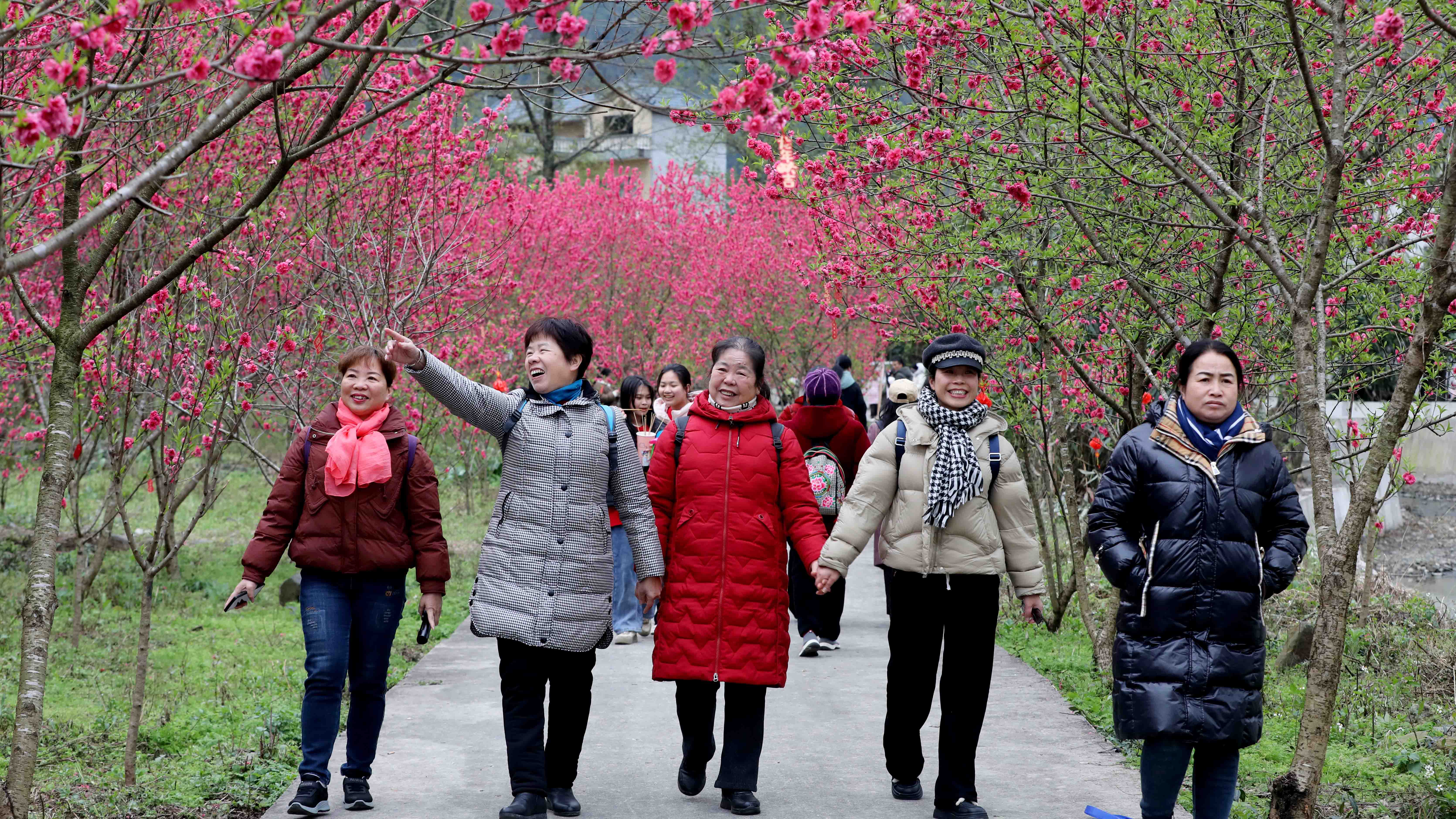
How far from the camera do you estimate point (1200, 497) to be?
173 inches

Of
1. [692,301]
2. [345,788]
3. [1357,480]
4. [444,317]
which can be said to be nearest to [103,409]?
[345,788]

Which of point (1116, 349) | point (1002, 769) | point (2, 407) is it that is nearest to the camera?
point (1002, 769)

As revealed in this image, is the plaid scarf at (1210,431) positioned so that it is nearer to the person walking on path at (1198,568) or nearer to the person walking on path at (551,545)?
the person walking on path at (1198,568)

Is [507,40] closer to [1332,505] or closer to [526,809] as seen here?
[526,809]

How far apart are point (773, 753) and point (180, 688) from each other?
13.0 ft

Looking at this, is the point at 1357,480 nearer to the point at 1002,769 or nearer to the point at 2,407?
the point at 1002,769

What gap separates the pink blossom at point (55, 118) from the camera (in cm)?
289

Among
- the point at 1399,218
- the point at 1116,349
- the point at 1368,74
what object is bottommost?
the point at 1116,349

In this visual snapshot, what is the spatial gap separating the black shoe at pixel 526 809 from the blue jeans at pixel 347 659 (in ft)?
1.95

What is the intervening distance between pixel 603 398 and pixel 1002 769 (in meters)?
6.22

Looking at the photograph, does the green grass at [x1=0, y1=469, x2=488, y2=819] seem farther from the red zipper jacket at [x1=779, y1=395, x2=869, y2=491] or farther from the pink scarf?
the red zipper jacket at [x1=779, y1=395, x2=869, y2=491]

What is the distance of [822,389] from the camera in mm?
8562

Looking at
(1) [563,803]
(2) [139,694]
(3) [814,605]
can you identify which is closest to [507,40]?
(1) [563,803]

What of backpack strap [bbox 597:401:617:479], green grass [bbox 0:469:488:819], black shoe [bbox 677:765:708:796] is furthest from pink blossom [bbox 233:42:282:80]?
black shoe [bbox 677:765:708:796]
